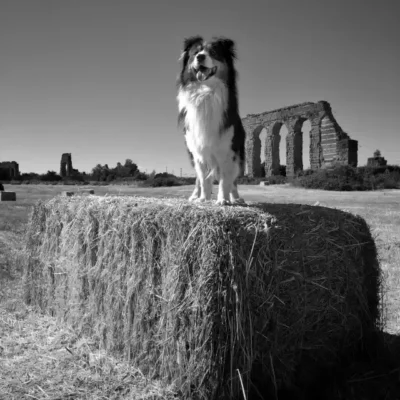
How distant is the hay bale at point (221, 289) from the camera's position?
2.17m

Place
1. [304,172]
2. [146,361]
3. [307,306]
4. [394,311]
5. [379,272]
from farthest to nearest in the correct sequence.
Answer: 1. [304,172]
2. [394,311]
3. [379,272]
4. [146,361]
5. [307,306]

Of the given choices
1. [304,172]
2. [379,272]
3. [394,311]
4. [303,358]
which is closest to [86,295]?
[303,358]

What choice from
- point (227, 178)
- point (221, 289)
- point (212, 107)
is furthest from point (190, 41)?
point (221, 289)

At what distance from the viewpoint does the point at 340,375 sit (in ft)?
9.02

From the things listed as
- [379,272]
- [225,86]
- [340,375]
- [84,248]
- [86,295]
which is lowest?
[340,375]

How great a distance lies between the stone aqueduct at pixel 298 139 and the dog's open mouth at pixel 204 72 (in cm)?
2453

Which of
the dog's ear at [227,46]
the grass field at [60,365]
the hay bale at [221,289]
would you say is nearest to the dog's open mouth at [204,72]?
the dog's ear at [227,46]

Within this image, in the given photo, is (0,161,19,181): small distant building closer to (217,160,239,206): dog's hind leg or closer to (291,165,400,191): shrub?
(291,165,400,191): shrub

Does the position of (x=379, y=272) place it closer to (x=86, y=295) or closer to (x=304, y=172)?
(x=86, y=295)

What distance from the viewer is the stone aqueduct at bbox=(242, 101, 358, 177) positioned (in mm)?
26234

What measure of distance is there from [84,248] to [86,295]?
48 centimetres

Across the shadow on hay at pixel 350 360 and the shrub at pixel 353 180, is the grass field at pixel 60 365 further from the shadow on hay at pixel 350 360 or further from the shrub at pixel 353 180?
Result: the shrub at pixel 353 180

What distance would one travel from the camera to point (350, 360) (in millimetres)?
3004

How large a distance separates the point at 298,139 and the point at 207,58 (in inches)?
1086
